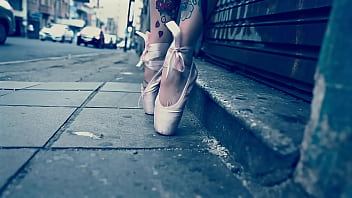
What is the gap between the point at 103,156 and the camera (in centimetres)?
88

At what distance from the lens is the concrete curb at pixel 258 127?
0.63 metres

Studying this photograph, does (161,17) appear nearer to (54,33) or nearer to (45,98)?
(45,98)

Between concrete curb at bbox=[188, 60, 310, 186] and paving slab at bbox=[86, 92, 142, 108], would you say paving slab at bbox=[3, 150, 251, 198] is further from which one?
paving slab at bbox=[86, 92, 142, 108]

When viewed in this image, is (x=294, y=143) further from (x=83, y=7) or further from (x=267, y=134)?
(x=83, y=7)

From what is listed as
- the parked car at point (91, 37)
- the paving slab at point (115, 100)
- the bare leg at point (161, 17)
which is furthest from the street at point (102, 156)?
the parked car at point (91, 37)

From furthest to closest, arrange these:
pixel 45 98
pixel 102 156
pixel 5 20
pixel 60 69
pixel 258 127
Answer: pixel 5 20
pixel 60 69
pixel 45 98
pixel 102 156
pixel 258 127

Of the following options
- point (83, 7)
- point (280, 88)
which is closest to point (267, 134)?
point (280, 88)

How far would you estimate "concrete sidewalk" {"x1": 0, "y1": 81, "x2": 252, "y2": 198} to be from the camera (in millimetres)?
702

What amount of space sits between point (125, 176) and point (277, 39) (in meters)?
1.03

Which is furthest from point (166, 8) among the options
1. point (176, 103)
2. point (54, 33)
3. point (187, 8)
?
point (54, 33)

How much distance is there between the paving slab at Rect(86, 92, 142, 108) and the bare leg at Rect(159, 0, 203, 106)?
1.73 ft

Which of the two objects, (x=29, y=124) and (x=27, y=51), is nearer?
(x=29, y=124)

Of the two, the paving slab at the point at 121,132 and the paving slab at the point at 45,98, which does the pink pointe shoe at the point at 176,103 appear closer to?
the paving slab at the point at 121,132

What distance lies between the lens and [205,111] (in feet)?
4.21
